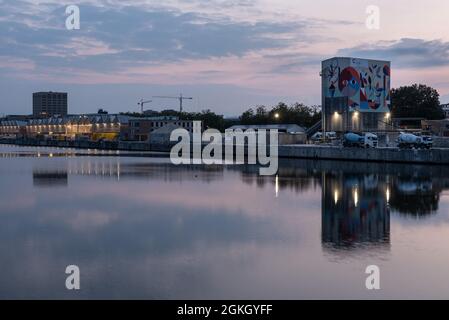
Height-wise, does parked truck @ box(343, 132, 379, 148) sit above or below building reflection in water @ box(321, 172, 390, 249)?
above

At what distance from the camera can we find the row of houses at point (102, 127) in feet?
395

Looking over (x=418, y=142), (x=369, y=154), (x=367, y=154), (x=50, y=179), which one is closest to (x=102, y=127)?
(x=367, y=154)

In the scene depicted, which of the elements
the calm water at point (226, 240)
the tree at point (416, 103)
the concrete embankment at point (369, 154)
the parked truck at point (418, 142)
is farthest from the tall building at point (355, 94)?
the calm water at point (226, 240)

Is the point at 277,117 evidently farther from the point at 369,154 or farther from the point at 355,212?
the point at 355,212


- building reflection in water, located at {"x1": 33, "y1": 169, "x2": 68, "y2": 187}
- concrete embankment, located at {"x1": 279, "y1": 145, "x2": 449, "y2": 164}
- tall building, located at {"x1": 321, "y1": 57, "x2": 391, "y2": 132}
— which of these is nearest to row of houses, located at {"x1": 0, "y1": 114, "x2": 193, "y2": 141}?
tall building, located at {"x1": 321, "y1": 57, "x2": 391, "y2": 132}

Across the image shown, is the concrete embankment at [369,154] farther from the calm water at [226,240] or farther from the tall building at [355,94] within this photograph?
the calm water at [226,240]

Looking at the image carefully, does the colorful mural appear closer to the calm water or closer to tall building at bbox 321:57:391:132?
tall building at bbox 321:57:391:132

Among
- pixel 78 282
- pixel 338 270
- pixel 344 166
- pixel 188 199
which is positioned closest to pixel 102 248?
pixel 78 282

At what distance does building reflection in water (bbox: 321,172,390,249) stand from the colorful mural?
2664 centimetres

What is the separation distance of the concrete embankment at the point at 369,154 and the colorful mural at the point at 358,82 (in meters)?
8.93

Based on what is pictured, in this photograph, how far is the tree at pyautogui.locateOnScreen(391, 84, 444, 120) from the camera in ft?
292

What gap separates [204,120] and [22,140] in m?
48.3

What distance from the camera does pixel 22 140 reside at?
14512 centimetres
